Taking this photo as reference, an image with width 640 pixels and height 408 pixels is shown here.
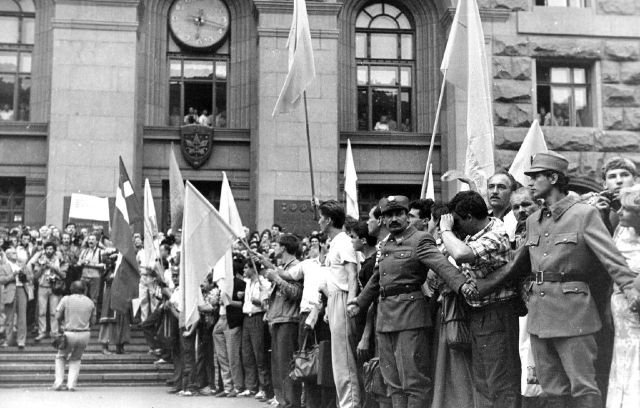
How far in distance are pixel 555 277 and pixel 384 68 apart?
17.3 metres

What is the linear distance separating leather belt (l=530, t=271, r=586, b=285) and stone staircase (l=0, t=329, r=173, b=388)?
996cm

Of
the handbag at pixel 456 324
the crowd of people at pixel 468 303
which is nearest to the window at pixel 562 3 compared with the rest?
the crowd of people at pixel 468 303

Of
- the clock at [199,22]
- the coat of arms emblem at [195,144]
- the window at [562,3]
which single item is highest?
the window at [562,3]

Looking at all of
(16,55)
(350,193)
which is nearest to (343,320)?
(350,193)

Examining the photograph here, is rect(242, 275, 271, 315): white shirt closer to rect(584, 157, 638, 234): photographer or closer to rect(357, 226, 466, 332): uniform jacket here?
rect(357, 226, 466, 332): uniform jacket

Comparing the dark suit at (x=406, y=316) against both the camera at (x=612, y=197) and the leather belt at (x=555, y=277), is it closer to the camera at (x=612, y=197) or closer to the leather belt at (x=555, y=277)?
the leather belt at (x=555, y=277)

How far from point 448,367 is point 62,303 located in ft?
28.2

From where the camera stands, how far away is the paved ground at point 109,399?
12.0 m

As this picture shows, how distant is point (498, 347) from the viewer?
6938 millimetres

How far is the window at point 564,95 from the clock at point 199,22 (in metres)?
8.26

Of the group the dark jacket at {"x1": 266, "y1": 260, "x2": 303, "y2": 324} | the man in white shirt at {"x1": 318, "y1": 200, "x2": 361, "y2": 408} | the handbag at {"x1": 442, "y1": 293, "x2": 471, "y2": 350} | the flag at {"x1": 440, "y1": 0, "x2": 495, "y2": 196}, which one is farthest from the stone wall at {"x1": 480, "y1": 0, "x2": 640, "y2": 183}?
the handbag at {"x1": 442, "y1": 293, "x2": 471, "y2": 350}

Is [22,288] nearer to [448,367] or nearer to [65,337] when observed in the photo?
[65,337]

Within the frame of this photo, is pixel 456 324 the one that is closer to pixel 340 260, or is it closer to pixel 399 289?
pixel 399 289

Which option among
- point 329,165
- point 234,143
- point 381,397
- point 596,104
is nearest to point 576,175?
point 596,104
